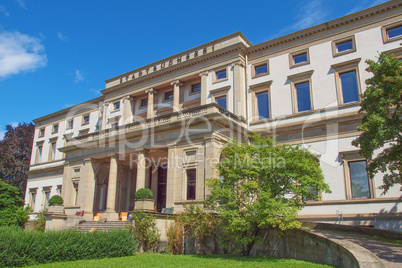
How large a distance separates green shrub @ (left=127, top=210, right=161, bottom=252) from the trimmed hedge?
0.64 metres

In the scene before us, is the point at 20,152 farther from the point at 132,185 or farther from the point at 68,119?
the point at 132,185

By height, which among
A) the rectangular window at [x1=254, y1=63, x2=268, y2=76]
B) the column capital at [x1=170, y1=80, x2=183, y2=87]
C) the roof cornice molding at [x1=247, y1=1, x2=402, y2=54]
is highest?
the roof cornice molding at [x1=247, y1=1, x2=402, y2=54]

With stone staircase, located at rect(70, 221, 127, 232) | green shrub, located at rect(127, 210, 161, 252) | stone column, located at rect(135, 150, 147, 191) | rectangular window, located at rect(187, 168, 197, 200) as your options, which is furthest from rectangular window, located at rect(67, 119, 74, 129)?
green shrub, located at rect(127, 210, 161, 252)

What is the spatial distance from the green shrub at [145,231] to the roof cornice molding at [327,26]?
17.5 meters

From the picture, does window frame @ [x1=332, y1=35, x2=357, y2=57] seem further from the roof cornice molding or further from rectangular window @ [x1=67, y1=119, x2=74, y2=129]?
rectangular window @ [x1=67, y1=119, x2=74, y2=129]

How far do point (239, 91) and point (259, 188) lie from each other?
43.8 feet

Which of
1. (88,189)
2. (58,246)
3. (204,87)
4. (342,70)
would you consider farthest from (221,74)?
(58,246)

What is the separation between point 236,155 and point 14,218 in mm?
24494

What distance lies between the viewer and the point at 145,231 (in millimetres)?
18000

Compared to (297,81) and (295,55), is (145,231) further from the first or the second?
(295,55)

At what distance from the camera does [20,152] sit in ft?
168

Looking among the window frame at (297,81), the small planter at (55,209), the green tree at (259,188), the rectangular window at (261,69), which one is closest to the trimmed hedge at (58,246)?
the green tree at (259,188)

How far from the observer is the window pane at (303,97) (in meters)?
26.1

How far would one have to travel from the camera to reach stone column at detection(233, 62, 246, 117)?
2717 cm
